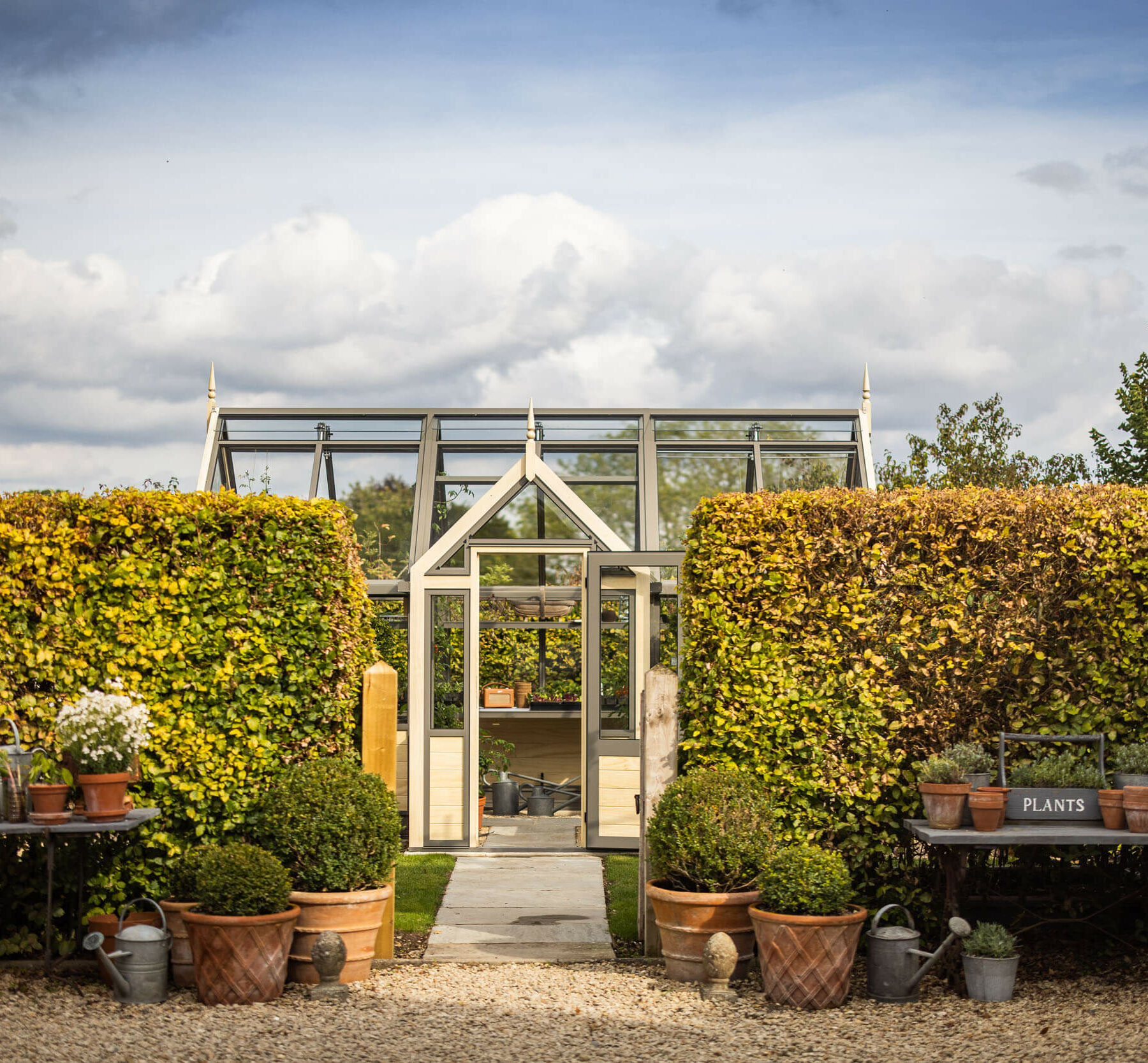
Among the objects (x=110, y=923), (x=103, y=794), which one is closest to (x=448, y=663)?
(x=110, y=923)

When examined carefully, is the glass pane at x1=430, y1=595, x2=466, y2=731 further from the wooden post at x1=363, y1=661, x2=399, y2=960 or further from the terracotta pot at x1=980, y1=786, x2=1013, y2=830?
the terracotta pot at x1=980, y1=786, x2=1013, y2=830

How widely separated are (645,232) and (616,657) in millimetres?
3943

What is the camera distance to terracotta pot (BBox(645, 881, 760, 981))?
5707 mm

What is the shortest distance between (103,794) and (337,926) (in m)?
1.44

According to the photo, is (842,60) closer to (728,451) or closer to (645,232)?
(645,232)

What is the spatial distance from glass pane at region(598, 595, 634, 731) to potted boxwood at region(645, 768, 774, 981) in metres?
3.90

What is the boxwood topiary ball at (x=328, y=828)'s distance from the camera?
577cm

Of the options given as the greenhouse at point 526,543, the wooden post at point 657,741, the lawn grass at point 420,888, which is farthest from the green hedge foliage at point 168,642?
the greenhouse at point 526,543

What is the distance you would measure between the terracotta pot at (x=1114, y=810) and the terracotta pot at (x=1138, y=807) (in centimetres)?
5

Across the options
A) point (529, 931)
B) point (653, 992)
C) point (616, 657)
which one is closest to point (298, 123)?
point (616, 657)

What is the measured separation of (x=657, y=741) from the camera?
21.3ft

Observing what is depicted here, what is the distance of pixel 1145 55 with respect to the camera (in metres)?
7.85

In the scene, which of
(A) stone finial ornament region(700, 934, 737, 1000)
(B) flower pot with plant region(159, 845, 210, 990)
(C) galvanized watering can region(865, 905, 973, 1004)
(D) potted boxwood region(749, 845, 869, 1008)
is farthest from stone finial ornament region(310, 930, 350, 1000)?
(C) galvanized watering can region(865, 905, 973, 1004)

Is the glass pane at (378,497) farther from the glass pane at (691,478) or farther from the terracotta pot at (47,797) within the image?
the terracotta pot at (47,797)
